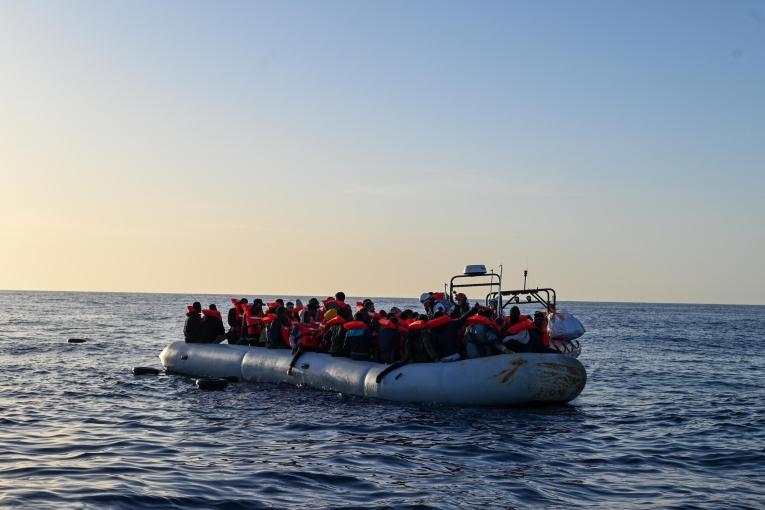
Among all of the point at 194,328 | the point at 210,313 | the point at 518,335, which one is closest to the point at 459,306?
the point at 518,335

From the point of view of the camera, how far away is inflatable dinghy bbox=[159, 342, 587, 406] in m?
17.2

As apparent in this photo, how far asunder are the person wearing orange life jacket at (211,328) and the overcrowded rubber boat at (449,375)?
2794mm

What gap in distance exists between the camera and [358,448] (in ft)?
46.3

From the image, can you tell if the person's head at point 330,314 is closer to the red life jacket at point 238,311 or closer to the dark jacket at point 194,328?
the red life jacket at point 238,311

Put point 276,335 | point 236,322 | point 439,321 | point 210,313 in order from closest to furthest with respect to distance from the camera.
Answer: point 439,321
point 276,335
point 236,322
point 210,313

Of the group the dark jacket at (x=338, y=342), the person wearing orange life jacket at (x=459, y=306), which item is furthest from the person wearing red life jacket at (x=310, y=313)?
the person wearing orange life jacket at (x=459, y=306)

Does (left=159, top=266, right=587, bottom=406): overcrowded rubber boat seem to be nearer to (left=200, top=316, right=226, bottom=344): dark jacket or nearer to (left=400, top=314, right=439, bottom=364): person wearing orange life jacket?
(left=400, top=314, right=439, bottom=364): person wearing orange life jacket

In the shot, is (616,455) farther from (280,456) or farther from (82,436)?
(82,436)

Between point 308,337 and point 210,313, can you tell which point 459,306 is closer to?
point 308,337

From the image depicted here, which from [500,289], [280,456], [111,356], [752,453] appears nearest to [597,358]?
[500,289]

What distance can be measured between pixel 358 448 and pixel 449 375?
Answer: 4151 mm

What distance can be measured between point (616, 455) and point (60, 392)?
1331cm

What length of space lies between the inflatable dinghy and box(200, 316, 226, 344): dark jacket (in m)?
4.52

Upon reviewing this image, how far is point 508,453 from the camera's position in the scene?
13.7 metres
